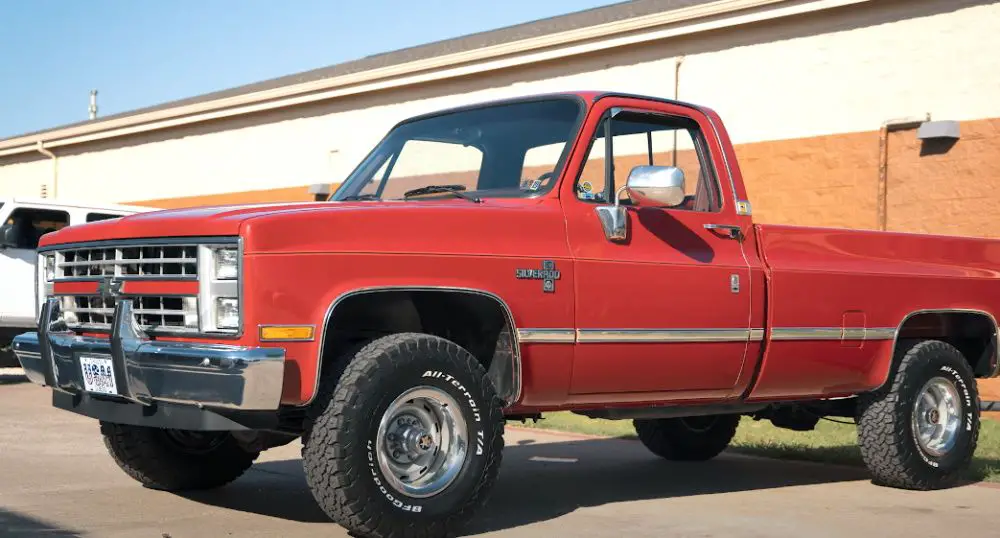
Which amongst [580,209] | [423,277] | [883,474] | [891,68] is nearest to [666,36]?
[891,68]

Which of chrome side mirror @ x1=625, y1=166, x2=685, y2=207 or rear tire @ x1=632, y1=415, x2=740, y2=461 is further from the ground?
chrome side mirror @ x1=625, y1=166, x2=685, y2=207

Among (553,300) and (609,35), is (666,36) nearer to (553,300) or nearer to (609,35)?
(609,35)

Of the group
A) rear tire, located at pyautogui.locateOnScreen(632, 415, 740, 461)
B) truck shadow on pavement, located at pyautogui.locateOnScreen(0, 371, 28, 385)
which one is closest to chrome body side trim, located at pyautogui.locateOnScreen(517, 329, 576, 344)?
rear tire, located at pyautogui.locateOnScreen(632, 415, 740, 461)

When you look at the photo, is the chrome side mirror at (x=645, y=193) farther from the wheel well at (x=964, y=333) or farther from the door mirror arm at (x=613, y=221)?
the wheel well at (x=964, y=333)

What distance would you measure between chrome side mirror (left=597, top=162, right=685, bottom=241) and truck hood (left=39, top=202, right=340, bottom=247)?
148 centimetres

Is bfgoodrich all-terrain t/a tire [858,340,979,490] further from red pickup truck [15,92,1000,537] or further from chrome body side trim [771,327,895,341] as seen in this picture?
chrome body side trim [771,327,895,341]

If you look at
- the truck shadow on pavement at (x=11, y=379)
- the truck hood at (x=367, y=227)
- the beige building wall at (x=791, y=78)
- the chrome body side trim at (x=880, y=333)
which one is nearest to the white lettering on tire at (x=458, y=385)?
the truck hood at (x=367, y=227)

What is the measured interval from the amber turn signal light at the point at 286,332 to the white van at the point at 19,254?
11.3m

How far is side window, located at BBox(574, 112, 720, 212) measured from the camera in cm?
643

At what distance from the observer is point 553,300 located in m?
5.93

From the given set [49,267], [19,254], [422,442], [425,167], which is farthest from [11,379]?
[422,442]

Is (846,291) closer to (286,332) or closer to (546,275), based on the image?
(546,275)

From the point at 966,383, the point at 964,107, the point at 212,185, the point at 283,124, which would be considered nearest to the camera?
the point at 966,383

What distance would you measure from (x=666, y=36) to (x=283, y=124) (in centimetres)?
859
